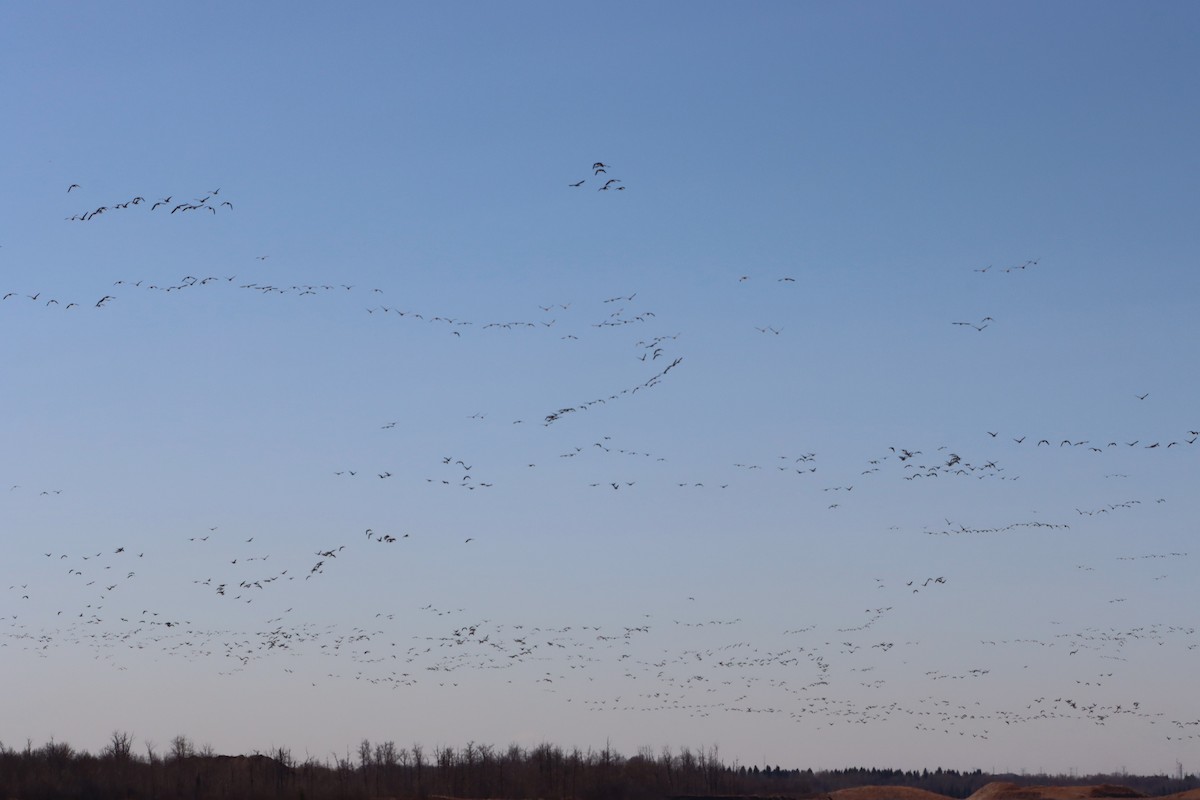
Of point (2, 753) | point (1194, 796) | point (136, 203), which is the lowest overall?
point (1194, 796)

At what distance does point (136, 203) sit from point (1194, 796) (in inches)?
3043

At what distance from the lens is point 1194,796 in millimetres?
96688

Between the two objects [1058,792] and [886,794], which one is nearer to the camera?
[1058,792]

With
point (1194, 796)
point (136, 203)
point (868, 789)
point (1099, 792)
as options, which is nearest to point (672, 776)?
point (868, 789)

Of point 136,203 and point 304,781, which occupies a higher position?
point 136,203

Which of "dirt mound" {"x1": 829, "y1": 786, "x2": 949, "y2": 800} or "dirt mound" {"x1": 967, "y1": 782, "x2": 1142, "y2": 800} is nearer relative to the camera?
"dirt mound" {"x1": 967, "y1": 782, "x2": 1142, "y2": 800}

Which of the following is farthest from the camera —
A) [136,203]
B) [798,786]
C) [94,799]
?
[798,786]

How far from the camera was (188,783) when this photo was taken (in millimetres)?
103375

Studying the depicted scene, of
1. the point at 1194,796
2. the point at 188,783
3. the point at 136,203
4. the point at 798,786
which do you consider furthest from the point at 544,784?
the point at 136,203

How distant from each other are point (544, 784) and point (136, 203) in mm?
84851

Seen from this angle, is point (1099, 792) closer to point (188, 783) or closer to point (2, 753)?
point (188, 783)

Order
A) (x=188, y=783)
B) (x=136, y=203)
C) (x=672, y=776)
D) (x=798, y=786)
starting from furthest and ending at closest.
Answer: (x=798, y=786) < (x=672, y=776) < (x=188, y=783) < (x=136, y=203)

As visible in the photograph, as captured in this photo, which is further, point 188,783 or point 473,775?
point 473,775

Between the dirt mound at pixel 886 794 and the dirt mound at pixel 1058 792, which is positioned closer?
the dirt mound at pixel 1058 792
